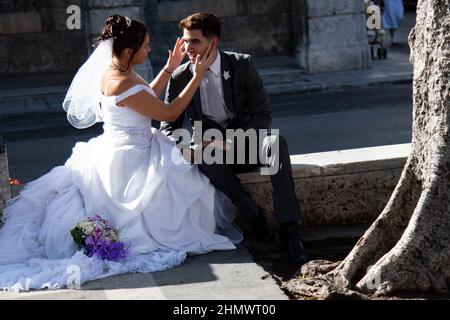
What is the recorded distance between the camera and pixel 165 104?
239 inches

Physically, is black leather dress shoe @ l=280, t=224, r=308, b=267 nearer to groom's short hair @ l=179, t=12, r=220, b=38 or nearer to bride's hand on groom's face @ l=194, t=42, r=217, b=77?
bride's hand on groom's face @ l=194, t=42, r=217, b=77

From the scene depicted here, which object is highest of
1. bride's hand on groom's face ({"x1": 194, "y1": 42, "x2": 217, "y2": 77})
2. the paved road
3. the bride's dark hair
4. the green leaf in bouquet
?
the bride's dark hair

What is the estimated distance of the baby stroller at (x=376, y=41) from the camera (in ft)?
58.9

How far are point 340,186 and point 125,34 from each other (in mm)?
1865

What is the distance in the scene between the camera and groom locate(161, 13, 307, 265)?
606cm

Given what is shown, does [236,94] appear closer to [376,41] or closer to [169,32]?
[169,32]

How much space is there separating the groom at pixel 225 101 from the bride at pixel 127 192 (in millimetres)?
132

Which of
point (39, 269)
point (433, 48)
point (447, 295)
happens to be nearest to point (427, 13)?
point (433, 48)

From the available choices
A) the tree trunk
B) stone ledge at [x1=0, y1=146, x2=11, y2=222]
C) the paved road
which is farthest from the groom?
the paved road

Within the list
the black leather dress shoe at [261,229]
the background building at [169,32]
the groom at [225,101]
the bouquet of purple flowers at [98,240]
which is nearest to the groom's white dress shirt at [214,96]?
the groom at [225,101]

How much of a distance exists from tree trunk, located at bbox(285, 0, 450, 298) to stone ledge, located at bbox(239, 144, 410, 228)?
1113 millimetres

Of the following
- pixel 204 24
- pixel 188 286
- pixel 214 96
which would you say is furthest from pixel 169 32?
pixel 188 286

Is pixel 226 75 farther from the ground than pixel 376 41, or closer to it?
farther from the ground

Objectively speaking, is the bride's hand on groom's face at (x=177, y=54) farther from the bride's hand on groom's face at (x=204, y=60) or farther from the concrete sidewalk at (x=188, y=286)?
the concrete sidewalk at (x=188, y=286)
